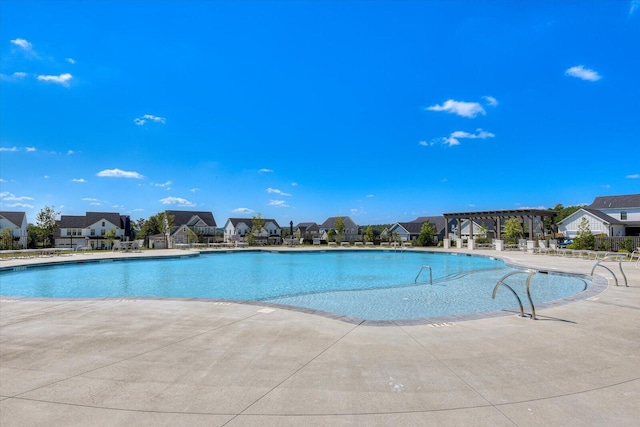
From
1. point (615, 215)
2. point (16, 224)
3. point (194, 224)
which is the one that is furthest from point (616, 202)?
point (16, 224)

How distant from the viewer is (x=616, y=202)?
131 ft

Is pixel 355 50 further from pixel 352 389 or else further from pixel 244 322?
pixel 352 389

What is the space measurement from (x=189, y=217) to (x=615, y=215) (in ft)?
213

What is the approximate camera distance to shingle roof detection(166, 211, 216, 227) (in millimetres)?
61875

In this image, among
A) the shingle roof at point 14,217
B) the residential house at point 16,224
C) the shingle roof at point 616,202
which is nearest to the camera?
the shingle roof at point 616,202

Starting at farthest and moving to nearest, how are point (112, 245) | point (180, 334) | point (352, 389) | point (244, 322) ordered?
point (112, 245) → point (244, 322) → point (180, 334) → point (352, 389)

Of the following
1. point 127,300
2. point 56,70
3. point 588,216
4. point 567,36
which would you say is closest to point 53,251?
point 56,70

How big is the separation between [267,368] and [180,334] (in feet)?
7.48

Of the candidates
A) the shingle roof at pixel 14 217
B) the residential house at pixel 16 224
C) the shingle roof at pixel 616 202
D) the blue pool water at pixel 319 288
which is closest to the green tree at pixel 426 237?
the shingle roof at pixel 616 202

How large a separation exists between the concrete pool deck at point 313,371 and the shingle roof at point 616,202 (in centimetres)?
4404

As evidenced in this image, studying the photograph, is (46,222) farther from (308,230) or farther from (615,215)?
(615,215)

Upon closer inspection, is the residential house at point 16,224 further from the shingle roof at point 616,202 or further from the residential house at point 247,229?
the shingle roof at point 616,202

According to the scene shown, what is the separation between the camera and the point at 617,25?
50.1 feet

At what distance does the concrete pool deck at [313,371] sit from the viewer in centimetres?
310
